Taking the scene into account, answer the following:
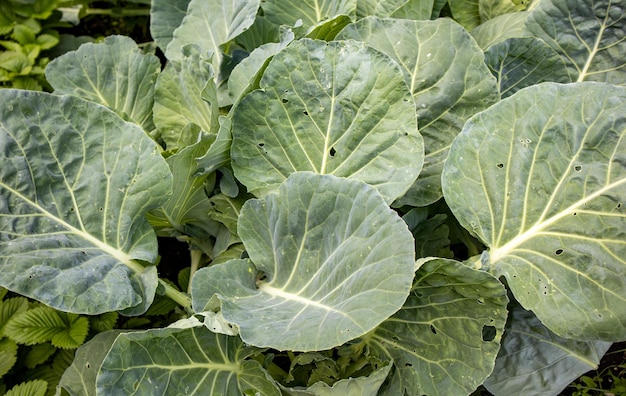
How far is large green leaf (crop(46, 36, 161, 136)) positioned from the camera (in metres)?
1.83

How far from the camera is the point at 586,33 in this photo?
5.21ft

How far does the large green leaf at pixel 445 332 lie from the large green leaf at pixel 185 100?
27.3 inches

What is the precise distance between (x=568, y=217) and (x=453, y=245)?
2.07 feet

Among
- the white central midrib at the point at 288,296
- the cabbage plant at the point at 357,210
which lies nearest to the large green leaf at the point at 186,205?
the cabbage plant at the point at 357,210

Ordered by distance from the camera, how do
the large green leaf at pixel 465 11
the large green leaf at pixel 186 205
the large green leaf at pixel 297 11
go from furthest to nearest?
the large green leaf at pixel 465 11
the large green leaf at pixel 297 11
the large green leaf at pixel 186 205

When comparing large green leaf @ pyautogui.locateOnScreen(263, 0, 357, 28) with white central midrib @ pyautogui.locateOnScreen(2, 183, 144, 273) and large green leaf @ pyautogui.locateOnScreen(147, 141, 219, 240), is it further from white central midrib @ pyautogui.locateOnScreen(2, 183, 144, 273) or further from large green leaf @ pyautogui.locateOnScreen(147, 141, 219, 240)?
white central midrib @ pyautogui.locateOnScreen(2, 183, 144, 273)

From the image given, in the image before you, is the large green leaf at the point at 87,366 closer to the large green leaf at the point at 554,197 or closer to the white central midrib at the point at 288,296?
the white central midrib at the point at 288,296

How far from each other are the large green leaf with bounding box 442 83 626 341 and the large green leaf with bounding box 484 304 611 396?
24 cm

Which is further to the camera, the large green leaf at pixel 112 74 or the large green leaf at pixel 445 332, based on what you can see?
the large green leaf at pixel 112 74

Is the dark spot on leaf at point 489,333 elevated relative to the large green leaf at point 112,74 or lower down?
lower down

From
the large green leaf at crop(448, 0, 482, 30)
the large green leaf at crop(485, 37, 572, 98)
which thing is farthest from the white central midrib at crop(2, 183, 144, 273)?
the large green leaf at crop(448, 0, 482, 30)

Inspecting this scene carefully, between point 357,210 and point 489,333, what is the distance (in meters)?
0.43

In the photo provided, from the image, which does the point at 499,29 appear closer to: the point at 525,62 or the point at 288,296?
the point at 525,62

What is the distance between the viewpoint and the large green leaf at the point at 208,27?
1688mm
